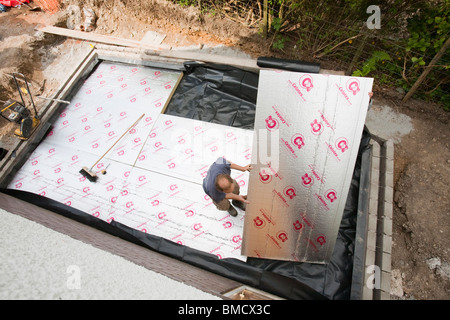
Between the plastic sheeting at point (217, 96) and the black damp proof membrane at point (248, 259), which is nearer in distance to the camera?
the black damp proof membrane at point (248, 259)

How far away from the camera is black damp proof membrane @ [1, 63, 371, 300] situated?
258 cm

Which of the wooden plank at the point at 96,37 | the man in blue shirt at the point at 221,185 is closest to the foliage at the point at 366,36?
the wooden plank at the point at 96,37

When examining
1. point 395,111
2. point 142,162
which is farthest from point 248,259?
point 395,111

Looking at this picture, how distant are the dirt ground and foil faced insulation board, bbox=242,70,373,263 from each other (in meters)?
1.52

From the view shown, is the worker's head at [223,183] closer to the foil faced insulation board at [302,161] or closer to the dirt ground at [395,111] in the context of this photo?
the foil faced insulation board at [302,161]

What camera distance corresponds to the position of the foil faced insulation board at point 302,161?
8.27ft

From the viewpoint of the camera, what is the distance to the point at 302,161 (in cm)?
263

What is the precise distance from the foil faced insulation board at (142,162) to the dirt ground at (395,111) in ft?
6.83

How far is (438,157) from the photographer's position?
377 cm

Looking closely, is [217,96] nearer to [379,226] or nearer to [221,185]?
[221,185]

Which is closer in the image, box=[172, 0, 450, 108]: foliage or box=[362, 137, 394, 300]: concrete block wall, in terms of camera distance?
box=[362, 137, 394, 300]: concrete block wall

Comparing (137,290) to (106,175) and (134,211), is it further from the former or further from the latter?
(106,175)

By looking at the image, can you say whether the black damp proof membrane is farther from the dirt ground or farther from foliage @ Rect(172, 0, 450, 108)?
foliage @ Rect(172, 0, 450, 108)

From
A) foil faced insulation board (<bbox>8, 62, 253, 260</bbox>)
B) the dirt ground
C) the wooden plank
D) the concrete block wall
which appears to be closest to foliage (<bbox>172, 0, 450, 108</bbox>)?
the dirt ground
